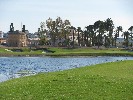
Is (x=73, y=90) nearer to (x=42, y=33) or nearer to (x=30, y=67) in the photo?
(x=30, y=67)

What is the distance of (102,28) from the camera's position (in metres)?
193

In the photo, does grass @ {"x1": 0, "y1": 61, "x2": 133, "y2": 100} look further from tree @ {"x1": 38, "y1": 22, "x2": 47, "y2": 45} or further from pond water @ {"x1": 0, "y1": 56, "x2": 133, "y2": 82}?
tree @ {"x1": 38, "y1": 22, "x2": 47, "y2": 45}

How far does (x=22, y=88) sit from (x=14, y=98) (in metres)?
2.93

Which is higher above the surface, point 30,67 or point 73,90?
point 73,90

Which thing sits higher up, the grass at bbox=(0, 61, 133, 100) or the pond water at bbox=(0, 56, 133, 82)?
the grass at bbox=(0, 61, 133, 100)

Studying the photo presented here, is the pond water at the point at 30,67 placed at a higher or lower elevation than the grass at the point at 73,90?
lower

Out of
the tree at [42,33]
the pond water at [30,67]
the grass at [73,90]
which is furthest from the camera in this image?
the tree at [42,33]

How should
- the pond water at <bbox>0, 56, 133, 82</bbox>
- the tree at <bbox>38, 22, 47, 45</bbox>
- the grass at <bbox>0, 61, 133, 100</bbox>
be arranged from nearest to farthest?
1. the grass at <bbox>0, 61, 133, 100</bbox>
2. the pond water at <bbox>0, 56, 133, 82</bbox>
3. the tree at <bbox>38, 22, 47, 45</bbox>

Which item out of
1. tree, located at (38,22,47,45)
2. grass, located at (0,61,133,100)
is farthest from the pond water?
tree, located at (38,22,47,45)

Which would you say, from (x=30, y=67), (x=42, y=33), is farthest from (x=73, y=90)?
(x=42, y=33)

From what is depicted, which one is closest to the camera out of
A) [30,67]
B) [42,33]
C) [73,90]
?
[73,90]

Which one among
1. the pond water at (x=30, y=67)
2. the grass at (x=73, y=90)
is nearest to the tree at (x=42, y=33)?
the pond water at (x=30, y=67)

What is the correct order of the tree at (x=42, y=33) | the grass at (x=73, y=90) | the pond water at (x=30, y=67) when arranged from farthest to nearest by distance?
the tree at (x=42, y=33) < the pond water at (x=30, y=67) < the grass at (x=73, y=90)

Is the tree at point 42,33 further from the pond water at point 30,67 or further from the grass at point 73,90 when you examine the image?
the grass at point 73,90
